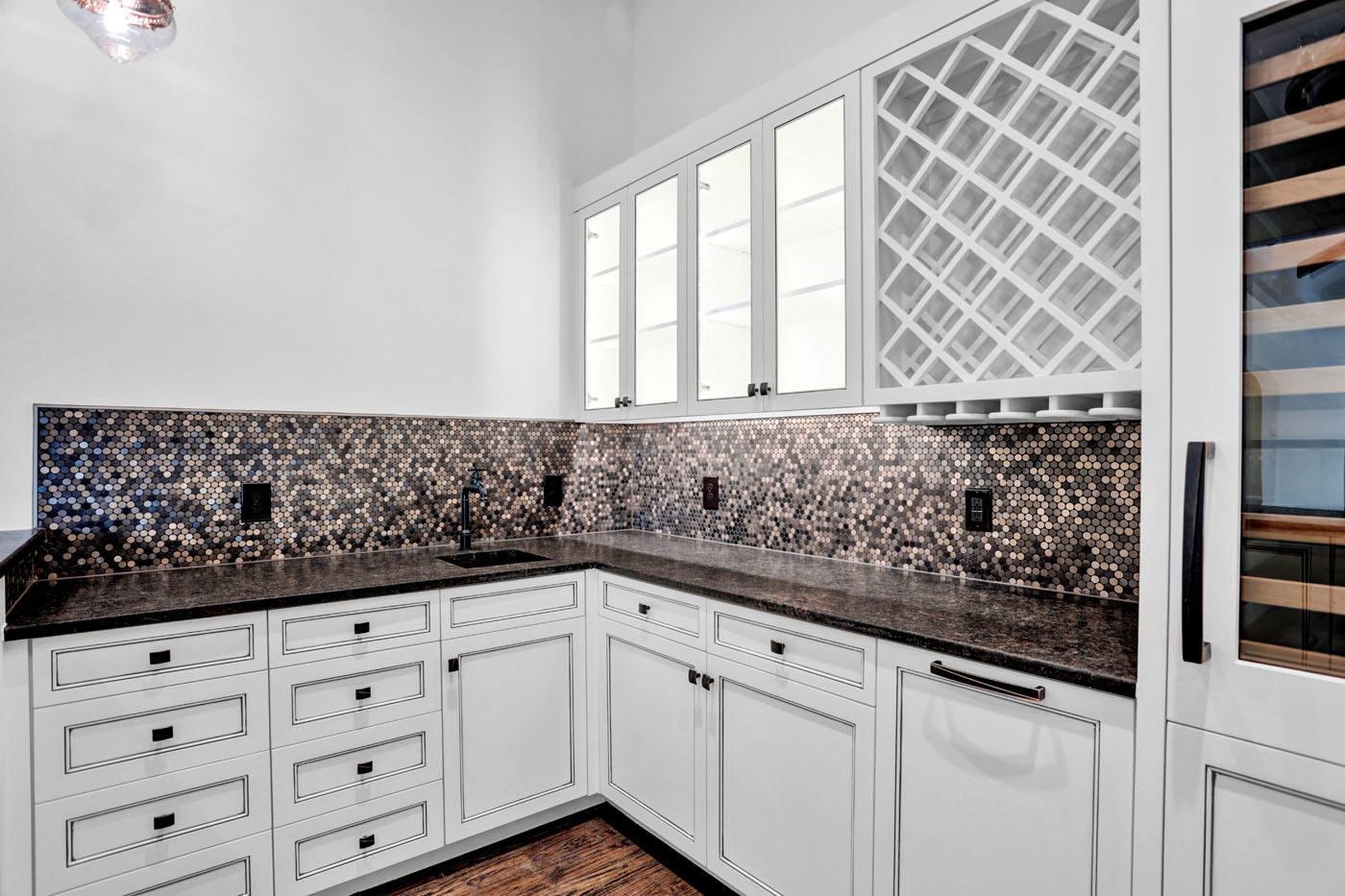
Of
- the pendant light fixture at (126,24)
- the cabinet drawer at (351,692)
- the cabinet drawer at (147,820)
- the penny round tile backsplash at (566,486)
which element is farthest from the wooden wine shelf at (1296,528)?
the pendant light fixture at (126,24)

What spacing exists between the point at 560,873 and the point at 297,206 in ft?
7.72

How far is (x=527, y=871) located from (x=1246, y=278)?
7.66 ft

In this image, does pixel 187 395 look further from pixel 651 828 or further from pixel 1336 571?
pixel 1336 571

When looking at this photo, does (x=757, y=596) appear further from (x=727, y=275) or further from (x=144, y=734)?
(x=144, y=734)

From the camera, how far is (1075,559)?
1.78 metres

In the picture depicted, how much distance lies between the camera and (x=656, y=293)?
8.55ft

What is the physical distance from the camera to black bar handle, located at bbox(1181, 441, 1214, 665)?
3.41 ft

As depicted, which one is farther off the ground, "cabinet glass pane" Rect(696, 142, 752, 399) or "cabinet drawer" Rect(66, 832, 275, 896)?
"cabinet glass pane" Rect(696, 142, 752, 399)

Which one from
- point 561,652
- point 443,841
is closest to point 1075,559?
point 561,652

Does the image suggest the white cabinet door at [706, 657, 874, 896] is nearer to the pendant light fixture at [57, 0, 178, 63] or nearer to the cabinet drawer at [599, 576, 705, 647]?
the cabinet drawer at [599, 576, 705, 647]

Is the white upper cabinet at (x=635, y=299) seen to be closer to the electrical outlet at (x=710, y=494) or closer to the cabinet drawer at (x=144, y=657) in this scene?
the electrical outlet at (x=710, y=494)

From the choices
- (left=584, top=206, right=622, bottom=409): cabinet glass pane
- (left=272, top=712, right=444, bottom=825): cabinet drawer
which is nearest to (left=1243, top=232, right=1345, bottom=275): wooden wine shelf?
(left=584, top=206, right=622, bottom=409): cabinet glass pane

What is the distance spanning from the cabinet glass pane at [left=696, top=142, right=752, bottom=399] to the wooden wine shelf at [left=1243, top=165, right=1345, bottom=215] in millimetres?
1334

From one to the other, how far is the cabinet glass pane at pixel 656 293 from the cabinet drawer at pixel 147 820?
167 cm
